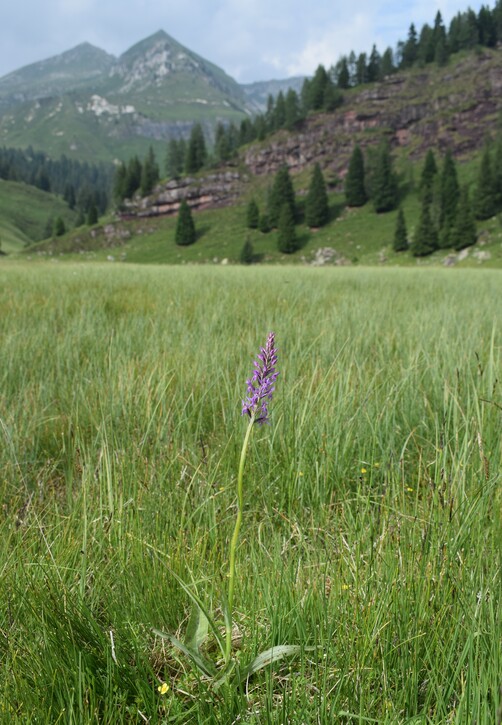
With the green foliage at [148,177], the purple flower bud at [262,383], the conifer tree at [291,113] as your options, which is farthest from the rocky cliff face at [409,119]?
the purple flower bud at [262,383]

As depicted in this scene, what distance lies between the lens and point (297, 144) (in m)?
89.2

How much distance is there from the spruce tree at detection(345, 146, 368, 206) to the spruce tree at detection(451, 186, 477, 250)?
75.4 feet

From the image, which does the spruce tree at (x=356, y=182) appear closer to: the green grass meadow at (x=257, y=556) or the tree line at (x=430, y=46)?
the tree line at (x=430, y=46)

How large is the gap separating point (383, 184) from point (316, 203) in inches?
413

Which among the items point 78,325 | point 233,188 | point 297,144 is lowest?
point 78,325

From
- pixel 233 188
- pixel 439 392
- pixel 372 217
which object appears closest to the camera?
pixel 439 392

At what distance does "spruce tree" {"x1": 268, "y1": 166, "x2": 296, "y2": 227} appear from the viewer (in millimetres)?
70562

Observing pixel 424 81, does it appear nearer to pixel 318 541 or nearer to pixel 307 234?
pixel 307 234

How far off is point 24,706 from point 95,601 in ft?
0.95

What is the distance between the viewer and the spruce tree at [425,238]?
51.9m

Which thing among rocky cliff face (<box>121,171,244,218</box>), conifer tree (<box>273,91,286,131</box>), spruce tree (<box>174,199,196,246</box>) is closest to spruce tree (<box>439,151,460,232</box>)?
spruce tree (<box>174,199,196,246</box>)

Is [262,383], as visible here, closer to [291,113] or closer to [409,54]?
[291,113]

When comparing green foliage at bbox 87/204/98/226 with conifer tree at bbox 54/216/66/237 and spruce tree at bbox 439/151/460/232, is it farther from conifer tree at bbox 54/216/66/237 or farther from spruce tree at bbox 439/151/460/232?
spruce tree at bbox 439/151/460/232

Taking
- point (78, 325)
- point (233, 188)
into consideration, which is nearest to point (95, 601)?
point (78, 325)
